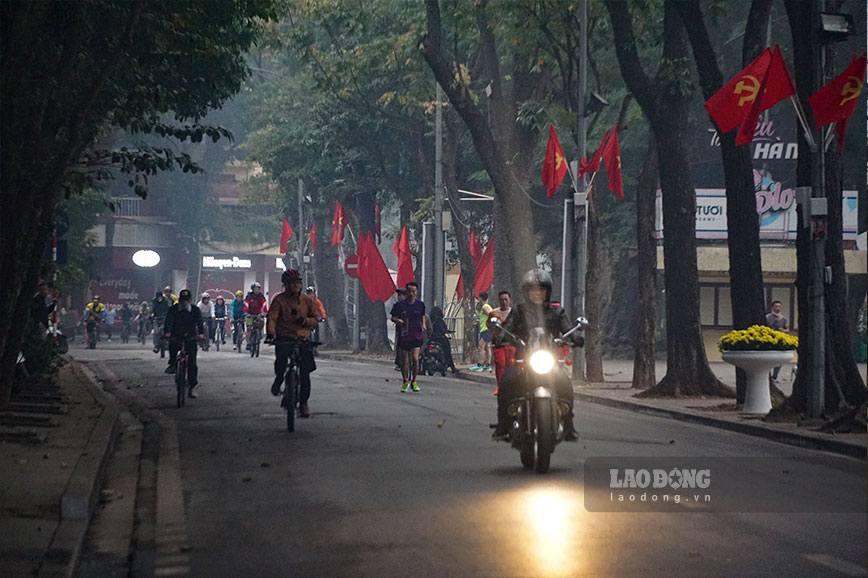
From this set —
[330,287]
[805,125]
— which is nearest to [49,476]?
[805,125]

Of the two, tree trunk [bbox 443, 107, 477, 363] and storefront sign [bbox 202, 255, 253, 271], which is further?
storefront sign [bbox 202, 255, 253, 271]

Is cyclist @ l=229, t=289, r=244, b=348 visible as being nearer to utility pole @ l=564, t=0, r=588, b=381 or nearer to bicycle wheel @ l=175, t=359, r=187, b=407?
utility pole @ l=564, t=0, r=588, b=381

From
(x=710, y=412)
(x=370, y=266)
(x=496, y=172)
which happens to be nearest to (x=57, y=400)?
(x=710, y=412)

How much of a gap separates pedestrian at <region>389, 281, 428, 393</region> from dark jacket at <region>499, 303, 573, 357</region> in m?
10.1

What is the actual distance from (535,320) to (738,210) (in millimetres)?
9472

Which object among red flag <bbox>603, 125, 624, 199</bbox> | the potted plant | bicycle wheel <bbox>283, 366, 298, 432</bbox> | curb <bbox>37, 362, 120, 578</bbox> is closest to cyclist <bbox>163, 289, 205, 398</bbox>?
bicycle wheel <bbox>283, 366, 298, 432</bbox>

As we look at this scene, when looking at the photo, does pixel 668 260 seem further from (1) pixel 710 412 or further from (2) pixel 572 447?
(2) pixel 572 447

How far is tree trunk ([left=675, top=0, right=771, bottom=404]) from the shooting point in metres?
20.7

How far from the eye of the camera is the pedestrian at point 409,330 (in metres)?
22.8

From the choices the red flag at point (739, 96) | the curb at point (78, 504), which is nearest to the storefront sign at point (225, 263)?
the red flag at point (739, 96)

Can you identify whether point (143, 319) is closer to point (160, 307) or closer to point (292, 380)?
point (160, 307)

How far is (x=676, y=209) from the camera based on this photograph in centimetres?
2345

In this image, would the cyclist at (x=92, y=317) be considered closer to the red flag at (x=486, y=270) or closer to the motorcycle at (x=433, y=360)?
the red flag at (x=486, y=270)

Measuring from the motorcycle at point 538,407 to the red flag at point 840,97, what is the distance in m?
5.82
